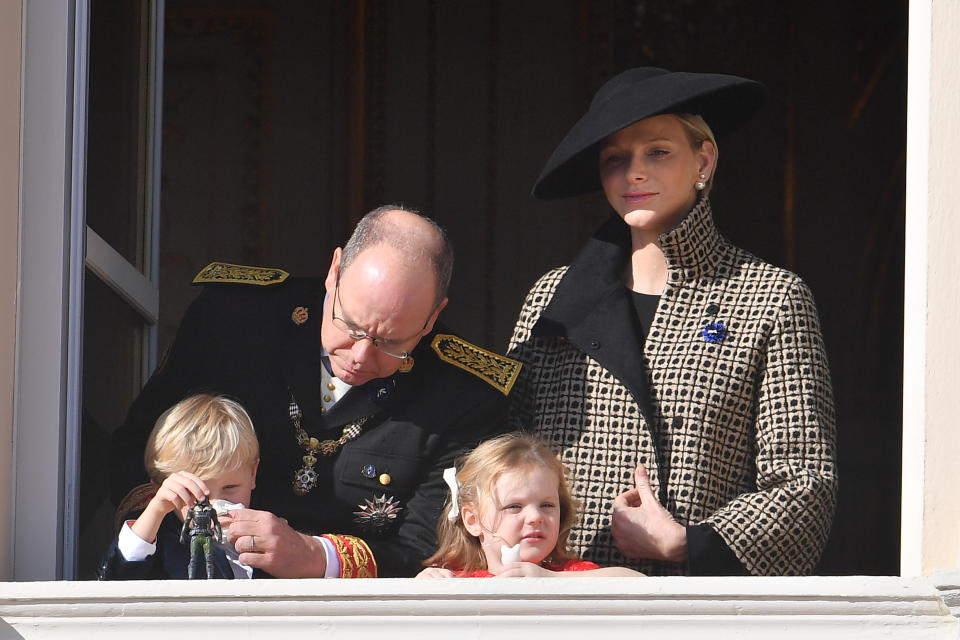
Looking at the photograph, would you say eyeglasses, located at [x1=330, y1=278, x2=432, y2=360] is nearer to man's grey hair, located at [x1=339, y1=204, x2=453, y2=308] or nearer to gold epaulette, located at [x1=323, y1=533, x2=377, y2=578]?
man's grey hair, located at [x1=339, y1=204, x2=453, y2=308]

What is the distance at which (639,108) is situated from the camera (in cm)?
341

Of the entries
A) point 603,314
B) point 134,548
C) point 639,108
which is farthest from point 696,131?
point 134,548

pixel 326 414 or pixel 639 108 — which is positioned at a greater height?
pixel 639 108

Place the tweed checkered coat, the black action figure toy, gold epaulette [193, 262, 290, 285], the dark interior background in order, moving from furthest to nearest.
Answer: the dark interior background < gold epaulette [193, 262, 290, 285] < the tweed checkered coat < the black action figure toy

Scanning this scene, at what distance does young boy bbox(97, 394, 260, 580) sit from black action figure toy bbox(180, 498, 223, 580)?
34mm

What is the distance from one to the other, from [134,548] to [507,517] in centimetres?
67

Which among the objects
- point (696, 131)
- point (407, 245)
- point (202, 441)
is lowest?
point (202, 441)

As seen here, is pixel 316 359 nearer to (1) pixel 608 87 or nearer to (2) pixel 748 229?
(1) pixel 608 87

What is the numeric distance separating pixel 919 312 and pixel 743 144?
3.47 m

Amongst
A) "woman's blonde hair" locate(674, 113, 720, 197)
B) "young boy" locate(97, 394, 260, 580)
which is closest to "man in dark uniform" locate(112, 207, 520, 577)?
"young boy" locate(97, 394, 260, 580)

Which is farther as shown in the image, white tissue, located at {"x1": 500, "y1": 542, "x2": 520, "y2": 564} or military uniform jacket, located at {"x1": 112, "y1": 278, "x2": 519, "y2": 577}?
A: military uniform jacket, located at {"x1": 112, "y1": 278, "x2": 519, "y2": 577}

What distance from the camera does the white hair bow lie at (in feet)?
10.5

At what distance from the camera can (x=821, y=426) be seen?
325cm

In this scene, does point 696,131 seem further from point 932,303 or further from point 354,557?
point 354,557
